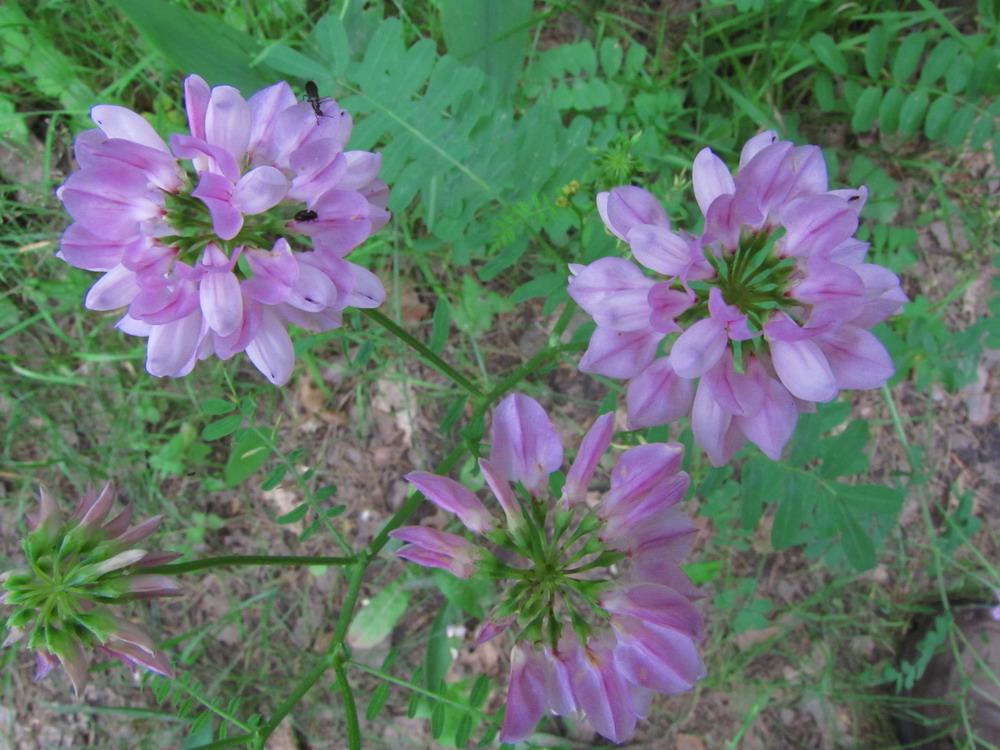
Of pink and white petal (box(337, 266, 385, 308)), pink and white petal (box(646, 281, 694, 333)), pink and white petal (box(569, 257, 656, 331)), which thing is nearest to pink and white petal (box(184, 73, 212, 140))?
pink and white petal (box(337, 266, 385, 308))

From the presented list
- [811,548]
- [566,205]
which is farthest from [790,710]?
[566,205]

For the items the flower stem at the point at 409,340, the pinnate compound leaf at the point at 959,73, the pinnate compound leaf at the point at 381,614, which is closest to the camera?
the flower stem at the point at 409,340

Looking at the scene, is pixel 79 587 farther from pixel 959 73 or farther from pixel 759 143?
pixel 959 73

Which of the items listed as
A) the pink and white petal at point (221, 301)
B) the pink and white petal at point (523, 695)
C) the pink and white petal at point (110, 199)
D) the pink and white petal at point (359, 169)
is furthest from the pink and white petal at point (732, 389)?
the pink and white petal at point (110, 199)

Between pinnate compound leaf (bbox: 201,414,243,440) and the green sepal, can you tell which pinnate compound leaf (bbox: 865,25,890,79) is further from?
the green sepal

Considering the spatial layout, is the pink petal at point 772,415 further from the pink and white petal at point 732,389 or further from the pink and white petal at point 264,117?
the pink and white petal at point 264,117

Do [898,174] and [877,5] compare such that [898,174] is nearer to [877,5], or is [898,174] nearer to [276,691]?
[877,5]

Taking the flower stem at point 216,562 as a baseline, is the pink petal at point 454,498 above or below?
above

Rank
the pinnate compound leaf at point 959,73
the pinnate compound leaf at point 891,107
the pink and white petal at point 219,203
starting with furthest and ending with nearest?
the pinnate compound leaf at point 891,107 < the pinnate compound leaf at point 959,73 < the pink and white petal at point 219,203
